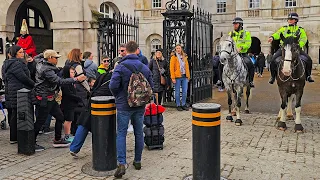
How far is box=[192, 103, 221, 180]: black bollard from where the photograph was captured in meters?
5.07

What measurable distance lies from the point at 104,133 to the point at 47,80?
6.45 feet

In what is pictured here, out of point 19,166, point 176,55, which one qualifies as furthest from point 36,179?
point 176,55

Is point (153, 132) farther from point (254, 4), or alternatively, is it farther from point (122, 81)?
point (254, 4)

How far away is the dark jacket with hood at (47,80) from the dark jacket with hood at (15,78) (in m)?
0.38

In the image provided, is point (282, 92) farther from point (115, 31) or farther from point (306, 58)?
point (115, 31)

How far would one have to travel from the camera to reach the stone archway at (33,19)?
13.1 metres

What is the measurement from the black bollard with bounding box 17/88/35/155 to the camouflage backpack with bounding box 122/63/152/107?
2.32 meters

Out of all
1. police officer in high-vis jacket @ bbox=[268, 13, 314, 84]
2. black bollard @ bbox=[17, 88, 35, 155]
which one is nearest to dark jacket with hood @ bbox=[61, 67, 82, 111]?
black bollard @ bbox=[17, 88, 35, 155]

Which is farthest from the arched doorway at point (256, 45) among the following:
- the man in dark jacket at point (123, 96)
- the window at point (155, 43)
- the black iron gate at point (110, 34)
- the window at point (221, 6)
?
the man in dark jacket at point (123, 96)

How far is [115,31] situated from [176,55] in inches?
87.0

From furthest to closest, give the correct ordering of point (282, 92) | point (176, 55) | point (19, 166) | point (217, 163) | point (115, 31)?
point (115, 31)
point (176, 55)
point (282, 92)
point (19, 166)
point (217, 163)

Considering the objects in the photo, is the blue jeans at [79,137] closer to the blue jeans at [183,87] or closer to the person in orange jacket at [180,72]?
the person in orange jacket at [180,72]

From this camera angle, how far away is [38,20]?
1593 cm

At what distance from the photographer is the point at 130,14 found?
14.3 meters
